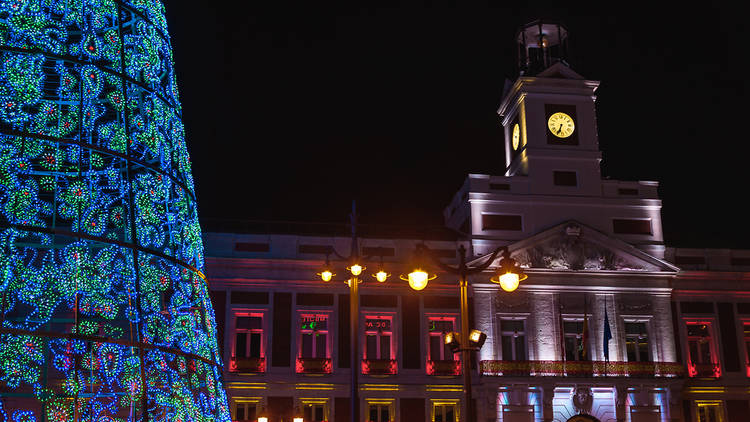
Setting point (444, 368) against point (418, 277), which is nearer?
point (418, 277)

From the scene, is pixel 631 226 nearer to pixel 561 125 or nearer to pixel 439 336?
pixel 561 125

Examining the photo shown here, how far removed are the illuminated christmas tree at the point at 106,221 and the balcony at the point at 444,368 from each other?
956 inches

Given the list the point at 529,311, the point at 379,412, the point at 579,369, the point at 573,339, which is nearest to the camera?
the point at 379,412

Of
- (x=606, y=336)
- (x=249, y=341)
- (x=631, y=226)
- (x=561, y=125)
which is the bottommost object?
(x=249, y=341)

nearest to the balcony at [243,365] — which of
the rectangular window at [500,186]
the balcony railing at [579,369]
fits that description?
the balcony railing at [579,369]

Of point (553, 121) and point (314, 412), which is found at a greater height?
point (553, 121)

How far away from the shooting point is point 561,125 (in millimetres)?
39312

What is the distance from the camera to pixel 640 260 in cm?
3691

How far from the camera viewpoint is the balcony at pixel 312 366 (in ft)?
112

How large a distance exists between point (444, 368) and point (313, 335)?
18.7 feet

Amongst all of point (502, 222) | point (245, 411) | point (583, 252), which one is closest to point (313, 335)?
point (245, 411)

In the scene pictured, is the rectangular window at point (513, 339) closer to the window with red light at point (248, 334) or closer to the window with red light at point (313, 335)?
the window with red light at point (313, 335)

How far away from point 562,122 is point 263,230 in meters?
15.0

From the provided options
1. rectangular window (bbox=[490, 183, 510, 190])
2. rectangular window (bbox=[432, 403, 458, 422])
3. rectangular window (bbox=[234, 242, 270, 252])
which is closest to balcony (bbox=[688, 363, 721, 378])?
rectangular window (bbox=[432, 403, 458, 422])
